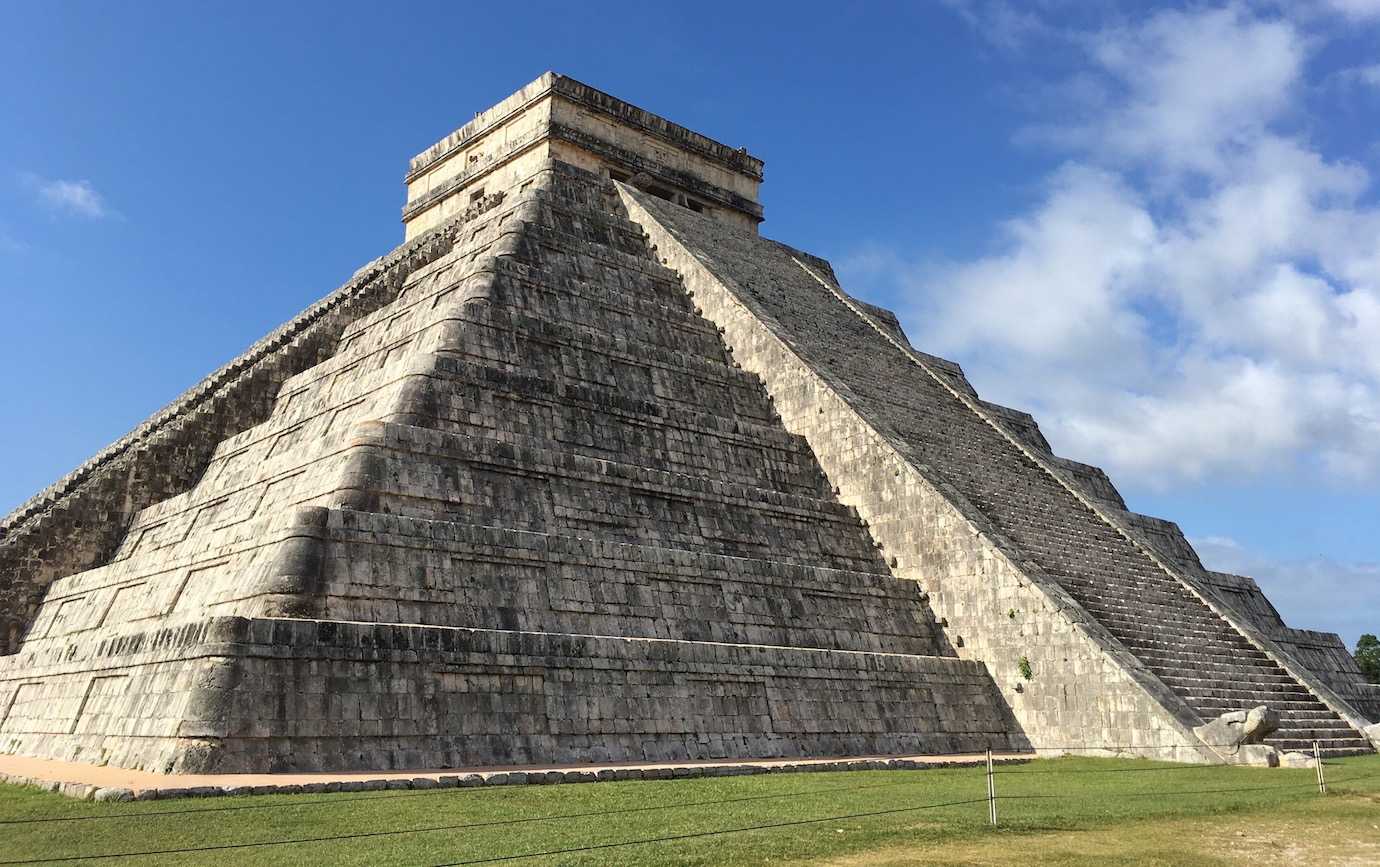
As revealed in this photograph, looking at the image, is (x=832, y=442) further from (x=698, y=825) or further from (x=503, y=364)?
(x=698, y=825)

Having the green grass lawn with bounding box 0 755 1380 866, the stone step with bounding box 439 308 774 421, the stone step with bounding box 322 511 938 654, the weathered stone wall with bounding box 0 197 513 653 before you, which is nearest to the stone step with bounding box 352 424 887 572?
the stone step with bounding box 322 511 938 654

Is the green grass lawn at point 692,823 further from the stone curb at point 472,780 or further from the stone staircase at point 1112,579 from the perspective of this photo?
the stone staircase at point 1112,579

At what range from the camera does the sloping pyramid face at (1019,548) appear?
51.8 feet

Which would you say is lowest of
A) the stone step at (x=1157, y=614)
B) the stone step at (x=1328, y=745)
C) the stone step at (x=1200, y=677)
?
the stone step at (x=1328, y=745)

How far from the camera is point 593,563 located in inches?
566

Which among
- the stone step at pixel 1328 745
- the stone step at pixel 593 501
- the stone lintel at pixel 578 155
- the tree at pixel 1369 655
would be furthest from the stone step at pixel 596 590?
the tree at pixel 1369 655

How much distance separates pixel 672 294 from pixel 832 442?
498 cm

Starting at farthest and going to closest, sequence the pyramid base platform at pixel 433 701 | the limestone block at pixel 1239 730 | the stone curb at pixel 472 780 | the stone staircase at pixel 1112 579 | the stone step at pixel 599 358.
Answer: the stone step at pixel 599 358 → the stone staircase at pixel 1112 579 → the limestone block at pixel 1239 730 → the pyramid base platform at pixel 433 701 → the stone curb at pixel 472 780

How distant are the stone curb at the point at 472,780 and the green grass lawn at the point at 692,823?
6.5 inches

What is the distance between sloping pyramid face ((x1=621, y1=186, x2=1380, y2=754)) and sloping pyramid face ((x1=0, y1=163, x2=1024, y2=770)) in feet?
2.16

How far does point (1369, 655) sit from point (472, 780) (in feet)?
131

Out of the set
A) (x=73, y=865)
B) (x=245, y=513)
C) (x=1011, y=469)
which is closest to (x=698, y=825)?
(x=73, y=865)

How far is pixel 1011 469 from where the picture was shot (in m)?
21.7

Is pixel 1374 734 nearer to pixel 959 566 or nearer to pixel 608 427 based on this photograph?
pixel 959 566
